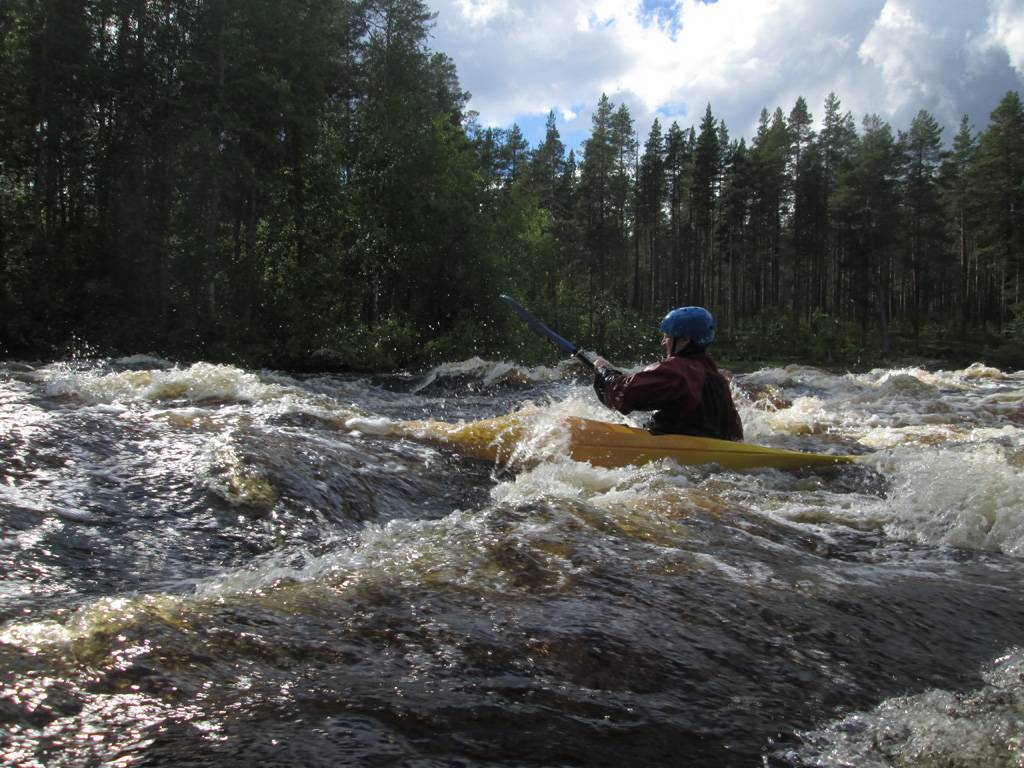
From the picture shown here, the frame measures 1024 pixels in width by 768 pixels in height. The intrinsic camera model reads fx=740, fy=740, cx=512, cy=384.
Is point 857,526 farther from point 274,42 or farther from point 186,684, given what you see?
point 274,42

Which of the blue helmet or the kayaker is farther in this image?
the blue helmet

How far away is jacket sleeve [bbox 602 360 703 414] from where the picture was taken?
5.68 meters

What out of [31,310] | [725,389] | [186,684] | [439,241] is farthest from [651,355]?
[186,684]

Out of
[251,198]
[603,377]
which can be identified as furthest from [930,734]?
[251,198]

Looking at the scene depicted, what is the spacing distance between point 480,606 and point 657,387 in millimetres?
3293

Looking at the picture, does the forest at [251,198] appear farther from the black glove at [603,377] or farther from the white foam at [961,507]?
the white foam at [961,507]

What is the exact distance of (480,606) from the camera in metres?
2.73

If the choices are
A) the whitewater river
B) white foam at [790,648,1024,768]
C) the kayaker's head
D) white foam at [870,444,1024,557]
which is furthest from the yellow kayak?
white foam at [790,648,1024,768]

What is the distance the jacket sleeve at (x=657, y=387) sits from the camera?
5676 mm

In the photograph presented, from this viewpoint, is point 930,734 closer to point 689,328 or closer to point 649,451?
point 649,451

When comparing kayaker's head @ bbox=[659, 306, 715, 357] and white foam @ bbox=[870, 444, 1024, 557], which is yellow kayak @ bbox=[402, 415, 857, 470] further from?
white foam @ bbox=[870, 444, 1024, 557]

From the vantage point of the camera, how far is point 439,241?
22.5 meters

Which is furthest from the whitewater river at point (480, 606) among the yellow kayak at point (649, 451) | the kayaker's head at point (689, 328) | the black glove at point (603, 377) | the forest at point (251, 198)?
the forest at point (251, 198)

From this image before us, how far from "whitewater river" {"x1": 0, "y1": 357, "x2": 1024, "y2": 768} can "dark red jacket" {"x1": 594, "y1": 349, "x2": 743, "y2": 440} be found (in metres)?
0.50
